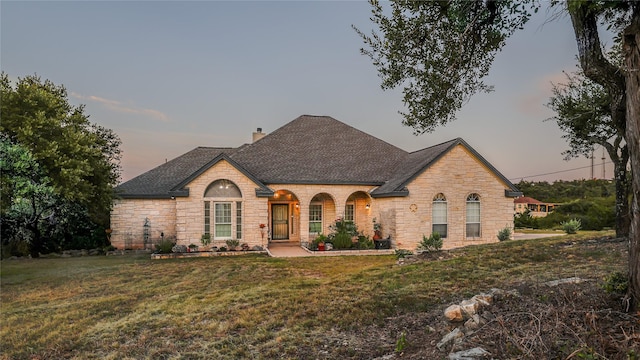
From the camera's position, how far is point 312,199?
20266mm

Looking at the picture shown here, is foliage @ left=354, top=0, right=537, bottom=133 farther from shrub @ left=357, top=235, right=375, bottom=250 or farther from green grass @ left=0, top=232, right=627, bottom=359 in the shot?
shrub @ left=357, top=235, right=375, bottom=250

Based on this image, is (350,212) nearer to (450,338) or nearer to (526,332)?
(450,338)

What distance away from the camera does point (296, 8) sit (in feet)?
50.4

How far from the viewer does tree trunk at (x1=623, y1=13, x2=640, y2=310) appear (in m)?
4.13

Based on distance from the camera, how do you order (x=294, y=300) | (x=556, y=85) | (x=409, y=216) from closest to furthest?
(x=294, y=300), (x=556, y=85), (x=409, y=216)

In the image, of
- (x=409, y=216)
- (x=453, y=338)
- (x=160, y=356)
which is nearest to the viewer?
(x=453, y=338)

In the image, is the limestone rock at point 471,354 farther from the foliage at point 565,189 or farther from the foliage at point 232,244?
the foliage at point 565,189

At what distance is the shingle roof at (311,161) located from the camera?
18125 millimetres

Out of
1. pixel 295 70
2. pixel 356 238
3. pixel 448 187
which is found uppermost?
pixel 295 70

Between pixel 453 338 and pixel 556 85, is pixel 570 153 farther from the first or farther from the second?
pixel 453 338

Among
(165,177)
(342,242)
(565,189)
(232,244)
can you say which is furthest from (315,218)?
(565,189)

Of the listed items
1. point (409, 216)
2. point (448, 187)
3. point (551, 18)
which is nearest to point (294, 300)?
point (551, 18)

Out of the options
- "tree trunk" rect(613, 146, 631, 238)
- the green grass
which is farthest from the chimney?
"tree trunk" rect(613, 146, 631, 238)

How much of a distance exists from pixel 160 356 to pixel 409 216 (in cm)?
1376
